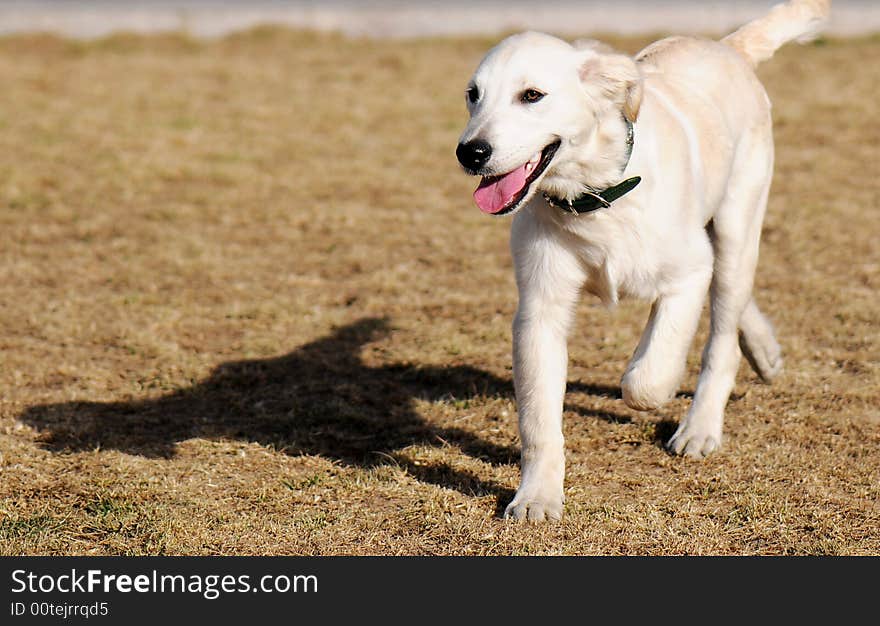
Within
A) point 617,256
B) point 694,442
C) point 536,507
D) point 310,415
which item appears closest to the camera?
point 617,256

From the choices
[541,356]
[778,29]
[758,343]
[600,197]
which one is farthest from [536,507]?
[778,29]

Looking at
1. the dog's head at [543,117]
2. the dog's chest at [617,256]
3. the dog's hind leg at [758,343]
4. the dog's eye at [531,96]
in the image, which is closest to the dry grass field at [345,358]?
the dog's hind leg at [758,343]

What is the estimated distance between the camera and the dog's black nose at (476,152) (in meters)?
3.72

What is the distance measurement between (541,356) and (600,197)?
24.4 inches

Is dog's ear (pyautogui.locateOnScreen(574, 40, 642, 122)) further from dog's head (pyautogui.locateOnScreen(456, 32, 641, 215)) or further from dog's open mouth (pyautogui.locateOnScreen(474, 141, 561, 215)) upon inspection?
dog's open mouth (pyautogui.locateOnScreen(474, 141, 561, 215))

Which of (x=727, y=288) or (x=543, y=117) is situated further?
(x=727, y=288)

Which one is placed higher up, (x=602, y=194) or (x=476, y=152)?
(x=476, y=152)

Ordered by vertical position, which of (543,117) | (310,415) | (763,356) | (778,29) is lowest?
(310,415)

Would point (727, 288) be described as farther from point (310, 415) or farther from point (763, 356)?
point (310, 415)

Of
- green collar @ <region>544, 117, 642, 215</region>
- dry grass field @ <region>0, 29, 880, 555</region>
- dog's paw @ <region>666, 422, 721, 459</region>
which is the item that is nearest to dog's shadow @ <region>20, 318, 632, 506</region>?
dry grass field @ <region>0, 29, 880, 555</region>

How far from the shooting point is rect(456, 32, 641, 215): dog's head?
377 centimetres

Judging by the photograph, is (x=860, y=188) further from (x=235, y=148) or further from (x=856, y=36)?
(x=856, y=36)

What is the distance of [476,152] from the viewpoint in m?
3.72

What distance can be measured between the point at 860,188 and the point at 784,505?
18.8ft
